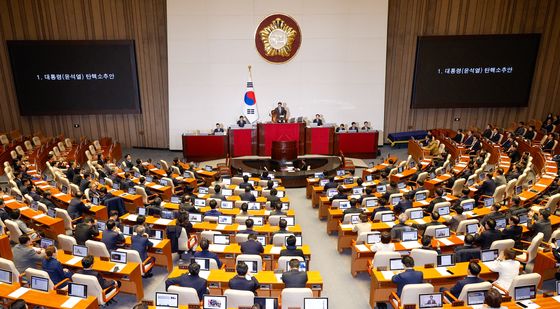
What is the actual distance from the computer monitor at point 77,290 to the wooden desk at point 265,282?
1443 millimetres

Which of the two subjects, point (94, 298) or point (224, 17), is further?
point (224, 17)

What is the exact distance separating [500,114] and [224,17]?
16127 millimetres

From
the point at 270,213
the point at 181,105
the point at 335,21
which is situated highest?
the point at 335,21

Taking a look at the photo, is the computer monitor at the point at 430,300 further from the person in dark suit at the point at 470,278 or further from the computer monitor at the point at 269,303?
the computer monitor at the point at 269,303

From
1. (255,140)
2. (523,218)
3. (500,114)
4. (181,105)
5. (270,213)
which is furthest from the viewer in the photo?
(500,114)

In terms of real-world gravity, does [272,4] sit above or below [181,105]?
above

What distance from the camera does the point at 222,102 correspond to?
21.1m

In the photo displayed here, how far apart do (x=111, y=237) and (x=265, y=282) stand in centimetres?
374

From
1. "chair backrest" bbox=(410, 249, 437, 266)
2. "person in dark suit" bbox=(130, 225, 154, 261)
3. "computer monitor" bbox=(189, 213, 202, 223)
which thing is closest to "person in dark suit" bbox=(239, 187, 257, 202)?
"computer monitor" bbox=(189, 213, 202, 223)

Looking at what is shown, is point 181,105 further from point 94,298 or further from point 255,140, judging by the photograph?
point 94,298

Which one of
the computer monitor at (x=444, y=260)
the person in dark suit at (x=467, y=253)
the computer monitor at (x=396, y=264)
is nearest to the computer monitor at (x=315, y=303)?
the computer monitor at (x=396, y=264)

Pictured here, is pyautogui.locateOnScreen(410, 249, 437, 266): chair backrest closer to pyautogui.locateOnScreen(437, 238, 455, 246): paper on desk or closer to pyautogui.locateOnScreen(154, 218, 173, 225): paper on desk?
pyautogui.locateOnScreen(437, 238, 455, 246): paper on desk

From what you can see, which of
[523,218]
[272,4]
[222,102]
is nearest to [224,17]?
[272,4]

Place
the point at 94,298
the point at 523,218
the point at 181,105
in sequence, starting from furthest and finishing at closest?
the point at 181,105, the point at 523,218, the point at 94,298
